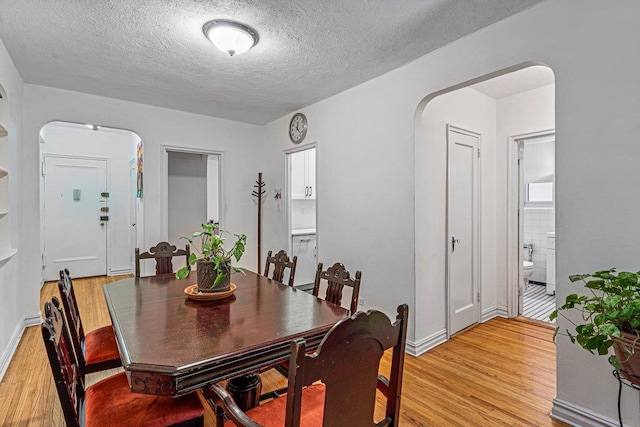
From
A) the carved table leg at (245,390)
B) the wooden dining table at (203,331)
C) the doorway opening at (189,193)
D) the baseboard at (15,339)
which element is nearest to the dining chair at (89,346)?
the wooden dining table at (203,331)

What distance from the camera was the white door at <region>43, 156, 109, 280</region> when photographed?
17.6ft

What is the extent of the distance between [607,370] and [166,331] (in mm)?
2238

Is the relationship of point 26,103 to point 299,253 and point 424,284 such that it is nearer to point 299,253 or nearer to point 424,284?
point 299,253

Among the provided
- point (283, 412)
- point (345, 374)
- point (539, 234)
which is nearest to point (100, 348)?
point (283, 412)

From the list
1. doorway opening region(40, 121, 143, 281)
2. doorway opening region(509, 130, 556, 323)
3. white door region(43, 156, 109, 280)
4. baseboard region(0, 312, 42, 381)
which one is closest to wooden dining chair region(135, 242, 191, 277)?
baseboard region(0, 312, 42, 381)

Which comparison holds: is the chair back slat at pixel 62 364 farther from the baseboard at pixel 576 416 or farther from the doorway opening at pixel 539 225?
the doorway opening at pixel 539 225

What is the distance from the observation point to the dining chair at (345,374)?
0.87m

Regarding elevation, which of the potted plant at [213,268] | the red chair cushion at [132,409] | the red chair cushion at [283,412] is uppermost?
the potted plant at [213,268]

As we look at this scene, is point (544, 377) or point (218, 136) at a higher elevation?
point (218, 136)

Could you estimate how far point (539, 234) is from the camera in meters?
5.18

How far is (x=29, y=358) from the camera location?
2.66 metres

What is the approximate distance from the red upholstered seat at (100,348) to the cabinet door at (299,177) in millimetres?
3299

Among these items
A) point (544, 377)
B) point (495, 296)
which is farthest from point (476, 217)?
point (544, 377)

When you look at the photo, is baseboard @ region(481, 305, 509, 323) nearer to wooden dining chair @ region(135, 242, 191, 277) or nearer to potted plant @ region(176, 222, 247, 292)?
potted plant @ region(176, 222, 247, 292)
